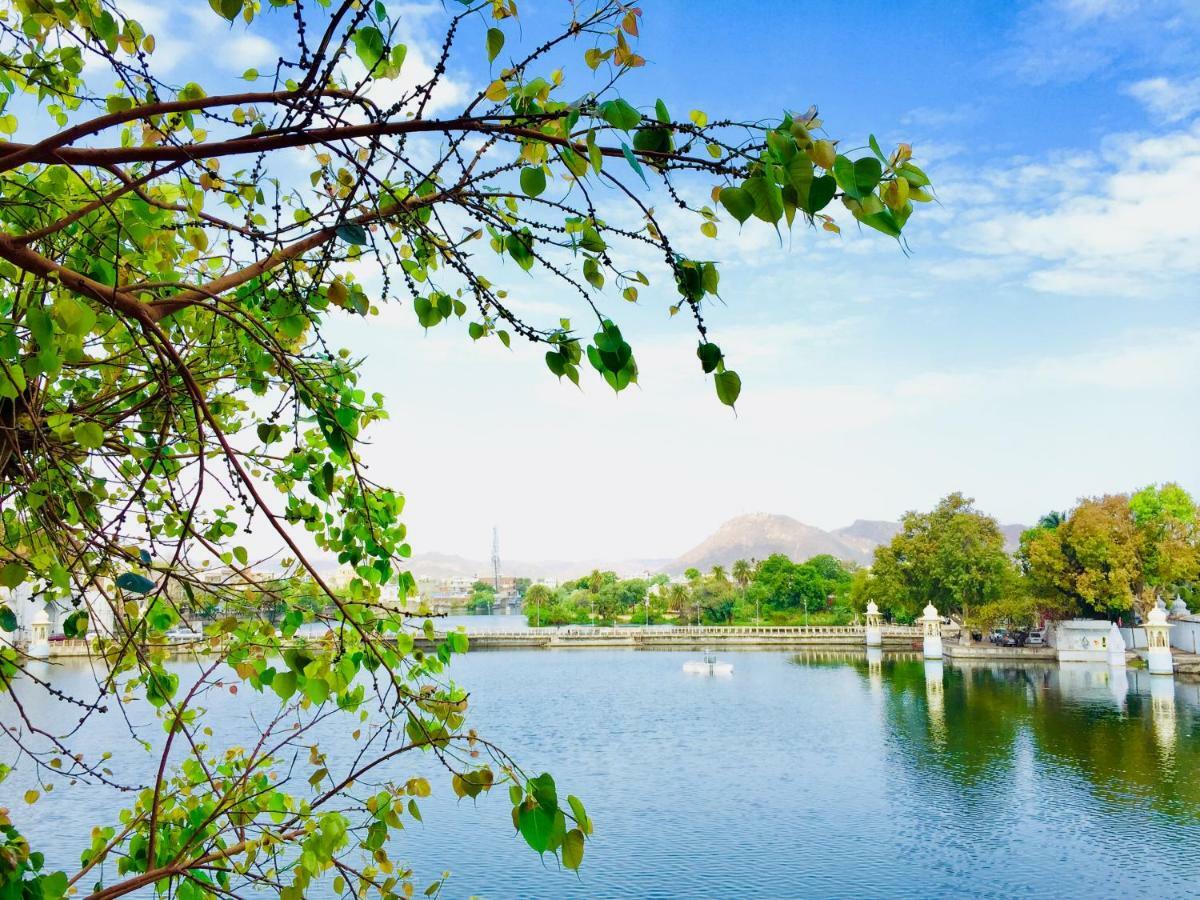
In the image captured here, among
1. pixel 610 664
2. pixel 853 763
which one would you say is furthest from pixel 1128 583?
pixel 610 664

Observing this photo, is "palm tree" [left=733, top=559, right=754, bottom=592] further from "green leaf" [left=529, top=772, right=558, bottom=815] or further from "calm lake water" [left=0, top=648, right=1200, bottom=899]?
"green leaf" [left=529, top=772, right=558, bottom=815]

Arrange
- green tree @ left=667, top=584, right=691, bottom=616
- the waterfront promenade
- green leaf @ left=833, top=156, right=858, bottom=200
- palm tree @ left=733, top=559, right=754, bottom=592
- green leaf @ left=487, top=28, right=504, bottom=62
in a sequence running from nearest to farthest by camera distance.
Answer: green leaf @ left=833, top=156, right=858, bottom=200
green leaf @ left=487, top=28, right=504, bottom=62
the waterfront promenade
green tree @ left=667, top=584, right=691, bottom=616
palm tree @ left=733, top=559, right=754, bottom=592

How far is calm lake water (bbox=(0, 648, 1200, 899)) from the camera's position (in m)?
14.4

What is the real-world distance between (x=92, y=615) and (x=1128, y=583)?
41.1 m

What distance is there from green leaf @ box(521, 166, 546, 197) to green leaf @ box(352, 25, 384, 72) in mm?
342

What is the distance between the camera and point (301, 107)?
4.32 feet

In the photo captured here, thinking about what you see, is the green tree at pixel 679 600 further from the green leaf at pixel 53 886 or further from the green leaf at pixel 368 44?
the green leaf at pixel 368 44

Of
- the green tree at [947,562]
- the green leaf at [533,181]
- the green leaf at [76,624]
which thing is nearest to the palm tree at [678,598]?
the green tree at [947,562]

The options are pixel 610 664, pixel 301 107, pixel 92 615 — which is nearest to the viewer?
pixel 301 107

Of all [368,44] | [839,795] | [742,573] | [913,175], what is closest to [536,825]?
[913,175]

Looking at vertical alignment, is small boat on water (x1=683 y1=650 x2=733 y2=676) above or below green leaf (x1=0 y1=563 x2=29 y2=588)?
below

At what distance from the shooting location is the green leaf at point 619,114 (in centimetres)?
98

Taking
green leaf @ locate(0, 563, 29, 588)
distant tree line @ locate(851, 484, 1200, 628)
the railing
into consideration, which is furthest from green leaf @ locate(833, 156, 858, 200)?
the railing

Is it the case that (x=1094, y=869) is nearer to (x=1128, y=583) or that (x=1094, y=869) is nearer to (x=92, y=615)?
(x=92, y=615)
